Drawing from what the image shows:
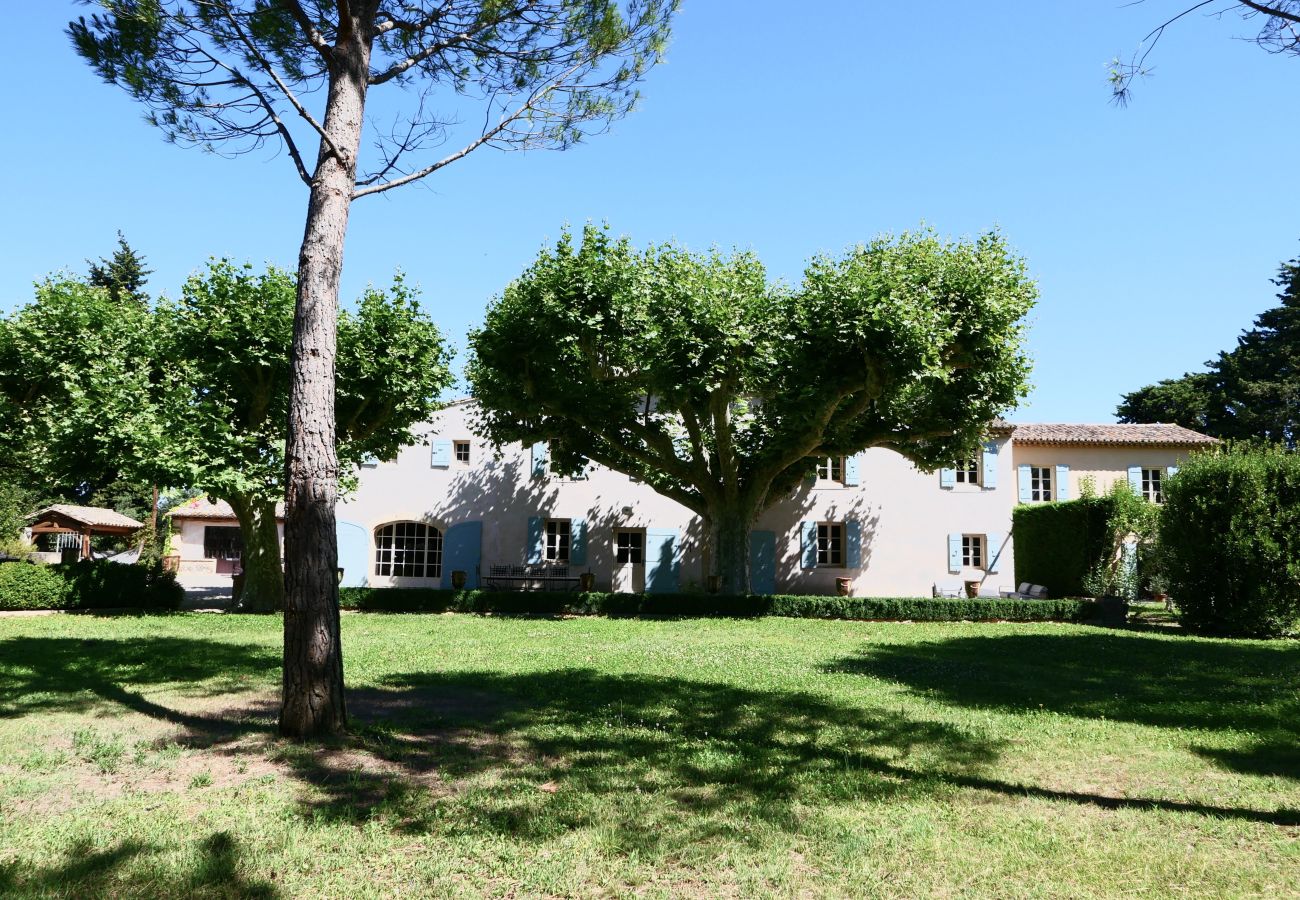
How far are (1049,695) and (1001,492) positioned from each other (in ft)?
51.2

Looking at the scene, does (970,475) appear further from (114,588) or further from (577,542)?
(114,588)

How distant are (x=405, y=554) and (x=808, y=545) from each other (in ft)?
38.1

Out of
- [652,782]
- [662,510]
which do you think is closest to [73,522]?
[662,510]

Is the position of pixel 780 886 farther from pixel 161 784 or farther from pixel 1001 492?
pixel 1001 492

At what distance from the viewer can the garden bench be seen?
2284 centimetres

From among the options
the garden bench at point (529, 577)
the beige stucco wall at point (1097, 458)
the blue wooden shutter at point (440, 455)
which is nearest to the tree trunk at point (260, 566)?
the blue wooden shutter at point (440, 455)

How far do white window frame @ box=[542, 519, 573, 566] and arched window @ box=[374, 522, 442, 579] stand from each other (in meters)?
3.13

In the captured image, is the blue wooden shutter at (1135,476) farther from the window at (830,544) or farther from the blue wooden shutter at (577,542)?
the blue wooden shutter at (577,542)

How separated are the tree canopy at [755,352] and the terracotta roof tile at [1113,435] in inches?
408

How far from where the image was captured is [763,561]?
889 inches

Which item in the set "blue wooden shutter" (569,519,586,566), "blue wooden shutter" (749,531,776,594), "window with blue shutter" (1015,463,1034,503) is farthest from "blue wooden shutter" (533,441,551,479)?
"window with blue shutter" (1015,463,1034,503)

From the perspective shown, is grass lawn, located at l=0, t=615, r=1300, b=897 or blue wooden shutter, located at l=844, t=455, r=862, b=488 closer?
grass lawn, located at l=0, t=615, r=1300, b=897

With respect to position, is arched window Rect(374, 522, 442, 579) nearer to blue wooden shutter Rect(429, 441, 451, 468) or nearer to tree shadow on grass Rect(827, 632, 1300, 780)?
blue wooden shutter Rect(429, 441, 451, 468)

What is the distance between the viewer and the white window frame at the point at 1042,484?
26.9 m
